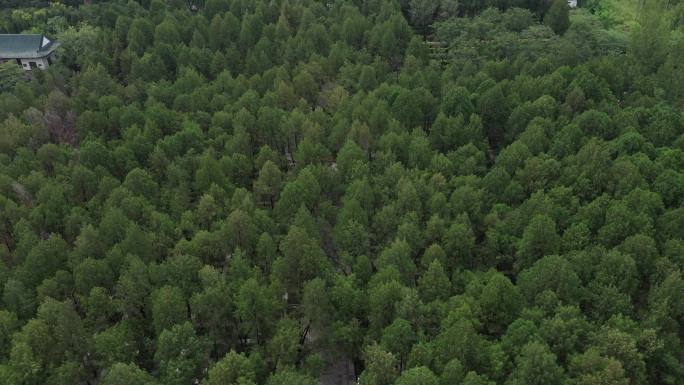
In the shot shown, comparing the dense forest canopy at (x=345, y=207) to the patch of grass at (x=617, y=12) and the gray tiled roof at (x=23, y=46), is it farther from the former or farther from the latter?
the patch of grass at (x=617, y=12)

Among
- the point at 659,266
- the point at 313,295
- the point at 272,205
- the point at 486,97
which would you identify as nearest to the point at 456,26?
the point at 486,97

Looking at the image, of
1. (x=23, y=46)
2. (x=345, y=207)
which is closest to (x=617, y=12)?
(x=345, y=207)

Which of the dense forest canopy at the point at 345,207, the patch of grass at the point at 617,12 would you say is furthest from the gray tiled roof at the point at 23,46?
the patch of grass at the point at 617,12

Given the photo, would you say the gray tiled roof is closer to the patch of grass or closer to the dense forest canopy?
the dense forest canopy

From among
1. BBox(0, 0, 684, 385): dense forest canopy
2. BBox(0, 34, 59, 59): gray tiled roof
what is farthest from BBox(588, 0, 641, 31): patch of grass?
BBox(0, 34, 59, 59): gray tiled roof

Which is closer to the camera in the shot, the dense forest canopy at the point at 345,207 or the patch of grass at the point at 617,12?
the dense forest canopy at the point at 345,207
